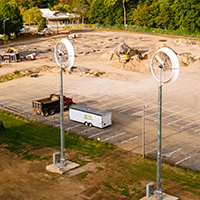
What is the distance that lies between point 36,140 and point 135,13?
437 feet

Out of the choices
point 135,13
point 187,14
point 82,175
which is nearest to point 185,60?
point 187,14

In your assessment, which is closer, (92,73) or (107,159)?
(107,159)

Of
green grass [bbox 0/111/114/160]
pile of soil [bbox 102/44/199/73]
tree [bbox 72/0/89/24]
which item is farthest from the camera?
tree [bbox 72/0/89/24]

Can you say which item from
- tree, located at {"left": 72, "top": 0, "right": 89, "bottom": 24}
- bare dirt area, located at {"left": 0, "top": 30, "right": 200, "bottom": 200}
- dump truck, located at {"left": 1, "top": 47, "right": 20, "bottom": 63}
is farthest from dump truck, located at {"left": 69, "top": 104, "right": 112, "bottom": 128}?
tree, located at {"left": 72, "top": 0, "right": 89, "bottom": 24}

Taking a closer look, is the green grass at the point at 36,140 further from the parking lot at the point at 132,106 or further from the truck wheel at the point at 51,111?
the truck wheel at the point at 51,111

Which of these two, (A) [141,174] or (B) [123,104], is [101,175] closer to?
(A) [141,174]

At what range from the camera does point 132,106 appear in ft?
203

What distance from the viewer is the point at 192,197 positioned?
30.3 metres

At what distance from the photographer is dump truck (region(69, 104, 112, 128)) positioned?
50.8m

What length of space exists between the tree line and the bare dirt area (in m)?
13.1

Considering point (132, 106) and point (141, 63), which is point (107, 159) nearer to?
point (132, 106)

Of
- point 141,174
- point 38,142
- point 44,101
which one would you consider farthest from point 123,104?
point 141,174

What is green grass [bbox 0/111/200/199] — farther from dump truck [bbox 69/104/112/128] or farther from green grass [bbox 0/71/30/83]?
green grass [bbox 0/71/30/83]

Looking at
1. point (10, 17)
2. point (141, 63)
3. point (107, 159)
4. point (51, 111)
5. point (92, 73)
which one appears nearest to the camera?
point (107, 159)
